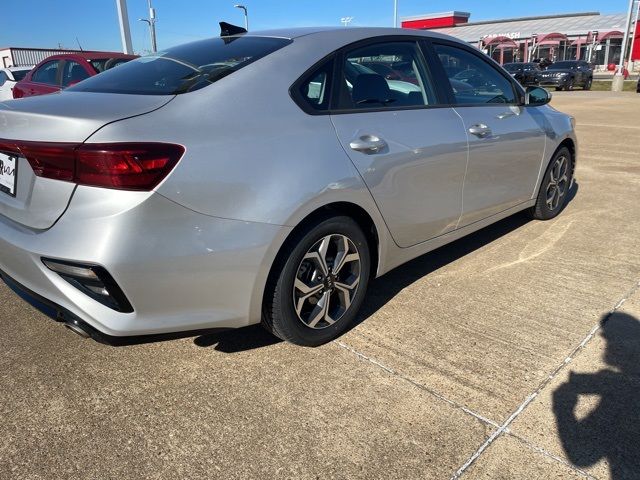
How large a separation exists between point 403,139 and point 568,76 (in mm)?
29750

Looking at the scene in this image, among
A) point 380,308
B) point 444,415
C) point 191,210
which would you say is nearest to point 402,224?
point 380,308

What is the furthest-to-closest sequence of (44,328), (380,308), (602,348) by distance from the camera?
(380,308)
(44,328)
(602,348)

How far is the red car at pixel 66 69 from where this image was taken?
916 cm

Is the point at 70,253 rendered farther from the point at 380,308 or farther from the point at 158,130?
the point at 380,308

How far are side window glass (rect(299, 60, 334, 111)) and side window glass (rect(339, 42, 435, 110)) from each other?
0.09m

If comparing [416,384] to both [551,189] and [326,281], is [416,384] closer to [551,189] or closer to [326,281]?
[326,281]

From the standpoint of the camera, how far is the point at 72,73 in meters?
9.28

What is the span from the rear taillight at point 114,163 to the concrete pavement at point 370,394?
1028mm

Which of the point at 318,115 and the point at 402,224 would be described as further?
the point at 402,224

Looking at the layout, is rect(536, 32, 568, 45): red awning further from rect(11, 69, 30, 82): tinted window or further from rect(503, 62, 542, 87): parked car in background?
rect(11, 69, 30, 82): tinted window

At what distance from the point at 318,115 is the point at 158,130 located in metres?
0.83

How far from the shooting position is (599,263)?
3926mm

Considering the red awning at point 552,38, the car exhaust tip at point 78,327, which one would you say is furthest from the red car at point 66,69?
the red awning at point 552,38

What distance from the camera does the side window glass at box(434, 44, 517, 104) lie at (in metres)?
3.53
